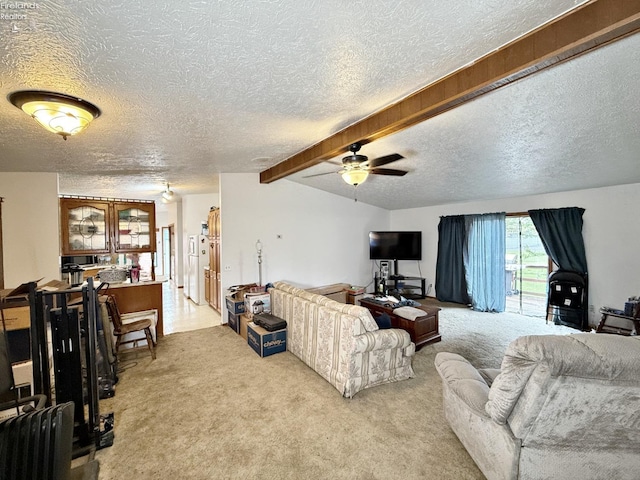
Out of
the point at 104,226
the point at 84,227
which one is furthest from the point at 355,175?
the point at 84,227

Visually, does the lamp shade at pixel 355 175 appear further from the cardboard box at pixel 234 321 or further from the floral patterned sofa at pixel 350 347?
the cardboard box at pixel 234 321

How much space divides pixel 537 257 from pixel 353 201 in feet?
12.8

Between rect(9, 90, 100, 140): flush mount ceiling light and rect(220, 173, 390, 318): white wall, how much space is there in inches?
117

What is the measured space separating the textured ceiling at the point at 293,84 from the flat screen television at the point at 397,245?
2.98m

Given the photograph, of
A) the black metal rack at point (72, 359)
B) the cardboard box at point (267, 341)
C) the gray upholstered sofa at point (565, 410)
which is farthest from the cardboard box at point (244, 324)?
the gray upholstered sofa at point (565, 410)

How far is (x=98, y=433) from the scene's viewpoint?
2121 mm

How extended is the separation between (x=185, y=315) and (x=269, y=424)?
161 inches

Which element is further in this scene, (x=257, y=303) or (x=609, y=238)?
(x=609, y=238)

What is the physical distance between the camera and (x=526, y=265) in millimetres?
5695

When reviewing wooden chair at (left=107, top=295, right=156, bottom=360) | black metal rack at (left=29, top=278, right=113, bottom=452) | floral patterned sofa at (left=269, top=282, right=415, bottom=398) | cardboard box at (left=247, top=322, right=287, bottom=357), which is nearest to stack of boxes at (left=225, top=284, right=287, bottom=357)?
cardboard box at (left=247, top=322, right=287, bottom=357)

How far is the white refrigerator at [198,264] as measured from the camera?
659cm

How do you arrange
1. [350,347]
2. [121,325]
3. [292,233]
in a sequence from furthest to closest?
[292,233] < [121,325] < [350,347]

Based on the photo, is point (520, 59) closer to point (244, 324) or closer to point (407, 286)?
point (244, 324)

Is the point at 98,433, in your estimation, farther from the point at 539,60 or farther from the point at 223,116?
the point at 539,60
